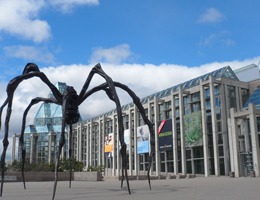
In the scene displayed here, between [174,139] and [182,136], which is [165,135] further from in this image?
[182,136]

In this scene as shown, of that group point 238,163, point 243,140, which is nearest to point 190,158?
point 243,140

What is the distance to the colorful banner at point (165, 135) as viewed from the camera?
6550 centimetres

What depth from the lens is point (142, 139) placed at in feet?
241

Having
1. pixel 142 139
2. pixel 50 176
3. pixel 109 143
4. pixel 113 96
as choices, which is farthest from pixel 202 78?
pixel 113 96

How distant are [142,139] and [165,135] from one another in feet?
27.1

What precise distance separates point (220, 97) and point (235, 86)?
14.5 feet

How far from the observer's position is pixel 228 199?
8445 mm

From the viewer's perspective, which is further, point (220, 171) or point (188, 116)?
point (188, 116)

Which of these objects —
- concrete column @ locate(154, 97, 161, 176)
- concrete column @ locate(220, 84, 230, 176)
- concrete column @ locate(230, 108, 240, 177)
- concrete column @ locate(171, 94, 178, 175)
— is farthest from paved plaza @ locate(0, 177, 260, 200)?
concrete column @ locate(154, 97, 161, 176)

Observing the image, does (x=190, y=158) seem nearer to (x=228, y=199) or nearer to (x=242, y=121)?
(x=242, y=121)

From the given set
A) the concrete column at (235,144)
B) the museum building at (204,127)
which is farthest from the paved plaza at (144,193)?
the concrete column at (235,144)

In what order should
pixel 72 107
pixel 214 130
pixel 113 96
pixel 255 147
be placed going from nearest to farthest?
1. pixel 113 96
2. pixel 72 107
3. pixel 255 147
4. pixel 214 130

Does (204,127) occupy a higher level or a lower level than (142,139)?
higher

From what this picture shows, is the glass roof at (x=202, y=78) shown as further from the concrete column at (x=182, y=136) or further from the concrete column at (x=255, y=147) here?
the concrete column at (x=255, y=147)
